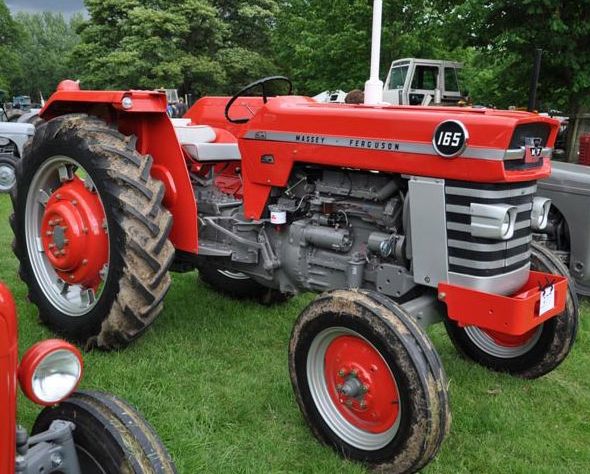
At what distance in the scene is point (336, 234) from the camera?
3.14 meters

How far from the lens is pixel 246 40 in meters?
29.9

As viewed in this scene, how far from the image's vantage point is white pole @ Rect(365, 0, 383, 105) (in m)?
3.18

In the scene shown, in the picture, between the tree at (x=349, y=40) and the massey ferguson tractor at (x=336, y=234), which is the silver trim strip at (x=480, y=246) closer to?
the massey ferguson tractor at (x=336, y=234)

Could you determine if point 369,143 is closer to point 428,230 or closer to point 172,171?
point 428,230

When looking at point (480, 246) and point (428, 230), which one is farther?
point (428, 230)

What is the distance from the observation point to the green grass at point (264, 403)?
270cm

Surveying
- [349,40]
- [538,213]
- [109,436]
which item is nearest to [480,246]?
[538,213]

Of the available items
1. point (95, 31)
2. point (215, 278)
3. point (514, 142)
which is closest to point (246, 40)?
point (95, 31)

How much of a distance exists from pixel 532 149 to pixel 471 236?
0.47m

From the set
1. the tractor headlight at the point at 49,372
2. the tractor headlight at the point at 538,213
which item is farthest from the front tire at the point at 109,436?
the tractor headlight at the point at 538,213

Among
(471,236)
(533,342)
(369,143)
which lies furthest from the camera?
(533,342)

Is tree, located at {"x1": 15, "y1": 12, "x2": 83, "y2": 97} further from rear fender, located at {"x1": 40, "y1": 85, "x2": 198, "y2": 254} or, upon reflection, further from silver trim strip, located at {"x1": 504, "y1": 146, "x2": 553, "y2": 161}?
silver trim strip, located at {"x1": 504, "y1": 146, "x2": 553, "y2": 161}

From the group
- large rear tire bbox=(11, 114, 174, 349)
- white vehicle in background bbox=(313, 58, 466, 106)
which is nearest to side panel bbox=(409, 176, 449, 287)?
large rear tire bbox=(11, 114, 174, 349)

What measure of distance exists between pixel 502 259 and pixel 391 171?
0.63 metres
